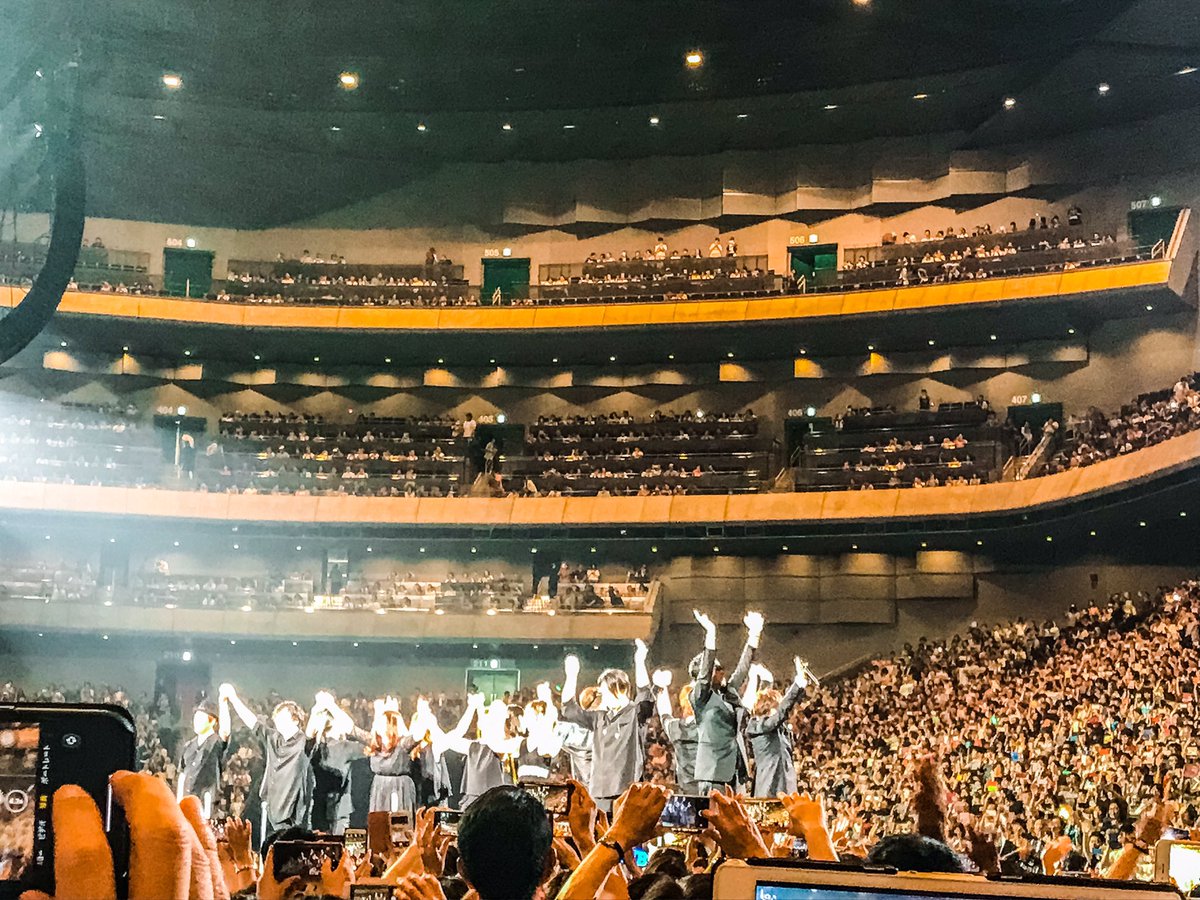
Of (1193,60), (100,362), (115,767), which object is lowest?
(115,767)

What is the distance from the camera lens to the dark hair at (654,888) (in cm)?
290

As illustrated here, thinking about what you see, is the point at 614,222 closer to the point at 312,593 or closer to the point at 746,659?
the point at 312,593

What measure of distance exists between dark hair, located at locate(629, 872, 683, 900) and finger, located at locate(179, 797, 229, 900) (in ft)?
3.20

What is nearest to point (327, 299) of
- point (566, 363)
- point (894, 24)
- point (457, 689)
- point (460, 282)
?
point (460, 282)

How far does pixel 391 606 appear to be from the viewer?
29.2 metres

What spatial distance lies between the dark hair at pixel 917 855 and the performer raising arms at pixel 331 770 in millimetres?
11397

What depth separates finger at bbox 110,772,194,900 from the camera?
1948 mm

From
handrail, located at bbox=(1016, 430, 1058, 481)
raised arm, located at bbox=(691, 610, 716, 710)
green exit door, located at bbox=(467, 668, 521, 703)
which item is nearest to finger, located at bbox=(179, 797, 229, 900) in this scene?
raised arm, located at bbox=(691, 610, 716, 710)

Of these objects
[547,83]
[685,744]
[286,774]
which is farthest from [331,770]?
[547,83]

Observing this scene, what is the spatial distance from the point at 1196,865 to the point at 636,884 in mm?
2947

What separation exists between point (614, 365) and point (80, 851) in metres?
31.1

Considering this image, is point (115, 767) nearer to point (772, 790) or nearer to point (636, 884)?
point (636, 884)

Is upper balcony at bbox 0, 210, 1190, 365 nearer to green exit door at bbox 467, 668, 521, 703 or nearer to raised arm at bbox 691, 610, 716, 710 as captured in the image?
green exit door at bbox 467, 668, 521, 703

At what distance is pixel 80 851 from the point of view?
6.57ft
